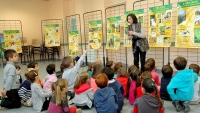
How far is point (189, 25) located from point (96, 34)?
2.86 metres

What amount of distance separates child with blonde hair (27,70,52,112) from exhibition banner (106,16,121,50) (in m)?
2.77

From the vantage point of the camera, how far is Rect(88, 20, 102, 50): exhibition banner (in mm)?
5832

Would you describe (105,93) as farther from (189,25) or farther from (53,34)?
(53,34)

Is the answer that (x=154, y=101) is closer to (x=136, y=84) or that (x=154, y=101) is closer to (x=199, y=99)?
(x=136, y=84)

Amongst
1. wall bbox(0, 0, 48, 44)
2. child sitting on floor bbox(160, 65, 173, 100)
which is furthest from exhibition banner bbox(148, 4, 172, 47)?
wall bbox(0, 0, 48, 44)

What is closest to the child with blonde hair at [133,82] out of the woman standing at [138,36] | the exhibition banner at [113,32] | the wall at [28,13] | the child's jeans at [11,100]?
the woman standing at [138,36]

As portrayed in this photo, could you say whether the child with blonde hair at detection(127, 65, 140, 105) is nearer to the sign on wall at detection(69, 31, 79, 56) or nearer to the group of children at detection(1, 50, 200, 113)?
the group of children at detection(1, 50, 200, 113)

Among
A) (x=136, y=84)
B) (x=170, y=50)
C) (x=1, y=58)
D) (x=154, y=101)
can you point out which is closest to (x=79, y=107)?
(x=136, y=84)

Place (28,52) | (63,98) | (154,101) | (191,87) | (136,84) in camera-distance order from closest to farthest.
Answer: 1. (154,101)
2. (63,98)
3. (191,87)
4. (136,84)
5. (28,52)

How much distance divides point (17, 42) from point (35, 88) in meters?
5.54

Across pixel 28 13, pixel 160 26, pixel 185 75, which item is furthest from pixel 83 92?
pixel 28 13

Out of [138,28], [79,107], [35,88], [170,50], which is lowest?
[79,107]

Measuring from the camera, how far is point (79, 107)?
2.94 meters

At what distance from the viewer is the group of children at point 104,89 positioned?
214 cm
